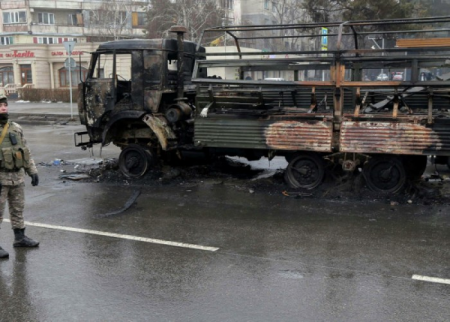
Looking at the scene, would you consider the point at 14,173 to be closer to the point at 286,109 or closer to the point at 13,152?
the point at 13,152

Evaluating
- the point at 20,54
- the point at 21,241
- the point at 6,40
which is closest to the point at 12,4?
the point at 6,40

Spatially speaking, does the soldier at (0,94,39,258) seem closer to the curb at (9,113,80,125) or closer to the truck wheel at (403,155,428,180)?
the truck wheel at (403,155,428,180)

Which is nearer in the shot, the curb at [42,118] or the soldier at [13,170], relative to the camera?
the soldier at [13,170]

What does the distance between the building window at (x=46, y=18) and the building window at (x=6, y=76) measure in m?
18.3

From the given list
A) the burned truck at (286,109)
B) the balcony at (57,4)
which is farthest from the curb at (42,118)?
the balcony at (57,4)

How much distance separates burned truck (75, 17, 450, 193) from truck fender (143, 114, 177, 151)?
0.9 inches

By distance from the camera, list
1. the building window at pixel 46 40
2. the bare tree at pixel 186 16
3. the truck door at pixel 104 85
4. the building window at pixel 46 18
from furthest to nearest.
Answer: the building window at pixel 46 18 → the building window at pixel 46 40 → the bare tree at pixel 186 16 → the truck door at pixel 104 85

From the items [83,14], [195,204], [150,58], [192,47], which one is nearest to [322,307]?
[195,204]

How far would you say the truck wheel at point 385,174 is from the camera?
25.5ft

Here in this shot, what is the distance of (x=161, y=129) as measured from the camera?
29.3 ft

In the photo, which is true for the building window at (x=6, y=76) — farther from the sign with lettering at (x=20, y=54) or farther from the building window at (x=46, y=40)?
the building window at (x=46, y=40)

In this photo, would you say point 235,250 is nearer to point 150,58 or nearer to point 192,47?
point 150,58

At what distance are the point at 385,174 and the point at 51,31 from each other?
62.6 metres

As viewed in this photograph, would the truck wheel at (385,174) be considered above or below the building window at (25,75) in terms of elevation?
below
